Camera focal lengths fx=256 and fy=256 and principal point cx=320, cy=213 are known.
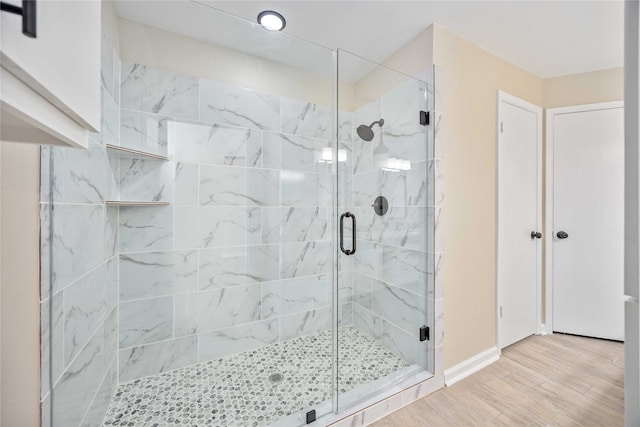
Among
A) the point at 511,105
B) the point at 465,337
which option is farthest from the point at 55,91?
the point at 511,105

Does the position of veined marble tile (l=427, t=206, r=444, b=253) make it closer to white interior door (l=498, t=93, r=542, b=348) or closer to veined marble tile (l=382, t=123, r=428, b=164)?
veined marble tile (l=382, t=123, r=428, b=164)

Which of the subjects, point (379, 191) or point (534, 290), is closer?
point (379, 191)

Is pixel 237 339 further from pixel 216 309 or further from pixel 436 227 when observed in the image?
pixel 436 227

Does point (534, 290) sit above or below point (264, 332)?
above

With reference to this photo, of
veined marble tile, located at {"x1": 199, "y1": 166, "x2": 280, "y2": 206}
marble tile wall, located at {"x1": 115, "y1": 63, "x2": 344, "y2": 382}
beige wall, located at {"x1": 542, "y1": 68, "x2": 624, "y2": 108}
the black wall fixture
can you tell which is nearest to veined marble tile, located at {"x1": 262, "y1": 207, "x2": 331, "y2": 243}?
marble tile wall, located at {"x1": 115, "y1": 63, "x2": 344, "y2": 382}

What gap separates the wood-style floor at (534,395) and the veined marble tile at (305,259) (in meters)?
1.06

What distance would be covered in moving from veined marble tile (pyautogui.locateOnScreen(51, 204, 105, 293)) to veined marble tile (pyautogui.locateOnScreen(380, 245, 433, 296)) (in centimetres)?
170

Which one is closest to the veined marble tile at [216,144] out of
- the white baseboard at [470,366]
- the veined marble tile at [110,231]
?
the veined marble tile at [110,231]

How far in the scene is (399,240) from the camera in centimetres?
188

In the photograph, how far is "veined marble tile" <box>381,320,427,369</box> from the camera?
1.77m

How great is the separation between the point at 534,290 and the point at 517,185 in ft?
3.28

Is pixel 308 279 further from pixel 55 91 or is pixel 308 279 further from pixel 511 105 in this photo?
pixel 511 105

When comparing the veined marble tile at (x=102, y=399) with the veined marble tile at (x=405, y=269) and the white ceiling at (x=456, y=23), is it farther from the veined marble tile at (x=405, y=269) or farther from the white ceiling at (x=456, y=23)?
the white ceiling at (x=456, y=23)

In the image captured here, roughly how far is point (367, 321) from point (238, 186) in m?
1.42
